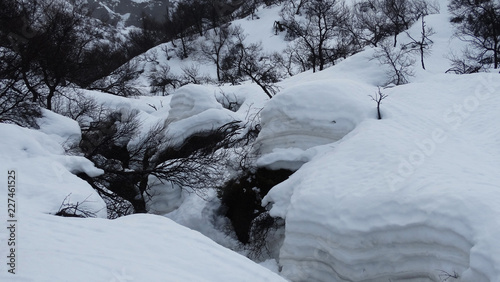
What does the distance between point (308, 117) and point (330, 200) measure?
3.22 metres

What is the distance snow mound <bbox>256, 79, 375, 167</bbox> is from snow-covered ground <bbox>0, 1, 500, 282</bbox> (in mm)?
29

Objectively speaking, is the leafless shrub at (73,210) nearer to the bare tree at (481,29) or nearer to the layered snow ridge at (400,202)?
the layered snow ridge at (400,202)

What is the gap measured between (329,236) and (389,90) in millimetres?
6859

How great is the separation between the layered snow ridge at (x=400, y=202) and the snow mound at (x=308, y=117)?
42 centimetres

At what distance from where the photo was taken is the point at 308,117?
10156 millimetres

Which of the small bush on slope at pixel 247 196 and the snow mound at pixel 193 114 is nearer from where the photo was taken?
the small bush on slope at pixel 247 196

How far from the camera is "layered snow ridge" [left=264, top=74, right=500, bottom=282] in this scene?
5805 millimetres

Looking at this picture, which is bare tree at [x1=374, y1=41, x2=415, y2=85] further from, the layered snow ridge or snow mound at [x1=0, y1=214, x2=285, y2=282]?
snow mound at [x1=0, y1=214, x2=285, y2=282]

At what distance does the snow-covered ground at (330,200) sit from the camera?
4.75m

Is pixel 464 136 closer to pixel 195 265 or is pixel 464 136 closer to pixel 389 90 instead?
pixel 389 90

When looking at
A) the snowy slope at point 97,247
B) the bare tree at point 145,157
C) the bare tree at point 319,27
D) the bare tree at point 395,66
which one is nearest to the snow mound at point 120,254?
the snowy slope at point 97,247

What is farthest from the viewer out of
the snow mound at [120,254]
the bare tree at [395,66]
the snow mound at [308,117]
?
the bare tree at [395,66]

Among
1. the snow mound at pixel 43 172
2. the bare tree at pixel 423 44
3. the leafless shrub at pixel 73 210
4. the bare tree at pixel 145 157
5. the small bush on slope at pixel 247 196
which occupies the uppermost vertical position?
the bare tree at pixel 423 44

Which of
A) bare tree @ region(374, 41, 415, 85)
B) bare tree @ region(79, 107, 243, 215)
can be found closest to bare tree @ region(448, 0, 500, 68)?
bare tree @ region(374, 41, 415, 85)
